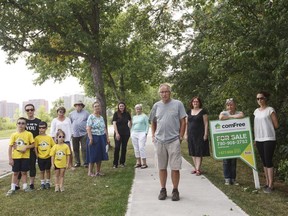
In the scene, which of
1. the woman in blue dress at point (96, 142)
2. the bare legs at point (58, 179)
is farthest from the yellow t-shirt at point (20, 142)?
the woman in blue dress at point (96, 142)

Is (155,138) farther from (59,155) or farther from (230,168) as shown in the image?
(59,155)

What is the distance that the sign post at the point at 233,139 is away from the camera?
678cm

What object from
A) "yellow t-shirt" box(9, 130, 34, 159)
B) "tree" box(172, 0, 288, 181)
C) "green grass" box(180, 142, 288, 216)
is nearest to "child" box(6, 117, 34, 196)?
"yellow t-shirt" box(9, 130, 34, 159)

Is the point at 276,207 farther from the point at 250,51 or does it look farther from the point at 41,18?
the point at 41,18

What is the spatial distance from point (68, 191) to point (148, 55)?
16760 millimetres

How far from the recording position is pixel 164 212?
4910mm

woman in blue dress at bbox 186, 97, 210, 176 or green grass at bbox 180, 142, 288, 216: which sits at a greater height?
woman in blue dress at bbox 186, 97, 210, 176

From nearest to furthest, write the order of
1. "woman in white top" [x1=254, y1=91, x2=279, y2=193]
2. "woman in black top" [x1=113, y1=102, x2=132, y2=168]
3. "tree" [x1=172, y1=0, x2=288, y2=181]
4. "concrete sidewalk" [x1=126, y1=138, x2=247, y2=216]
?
"concrete sidewalk" [x1=126, y1=138, x2=247, y2=216], "tree" [x1=172, y1=0, x2=288, y2=181], "woman in white top" [x1=254, y1=91, x2=279, y2=193], "woman in black top" [x1=113, y1=102, x2=132, y2=168]

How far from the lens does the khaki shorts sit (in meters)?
5.58

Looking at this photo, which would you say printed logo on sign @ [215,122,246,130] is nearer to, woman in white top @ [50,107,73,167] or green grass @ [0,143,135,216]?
green grass @ [0,143,135,216]

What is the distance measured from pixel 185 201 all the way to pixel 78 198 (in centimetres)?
199

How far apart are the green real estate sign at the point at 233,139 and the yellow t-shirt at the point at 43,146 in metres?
3.49

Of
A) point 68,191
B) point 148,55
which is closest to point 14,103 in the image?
point 148,55

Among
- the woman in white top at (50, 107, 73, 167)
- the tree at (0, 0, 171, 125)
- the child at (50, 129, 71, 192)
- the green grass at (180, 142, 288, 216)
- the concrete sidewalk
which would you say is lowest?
the green grass at (180, 142, 288, 216)
